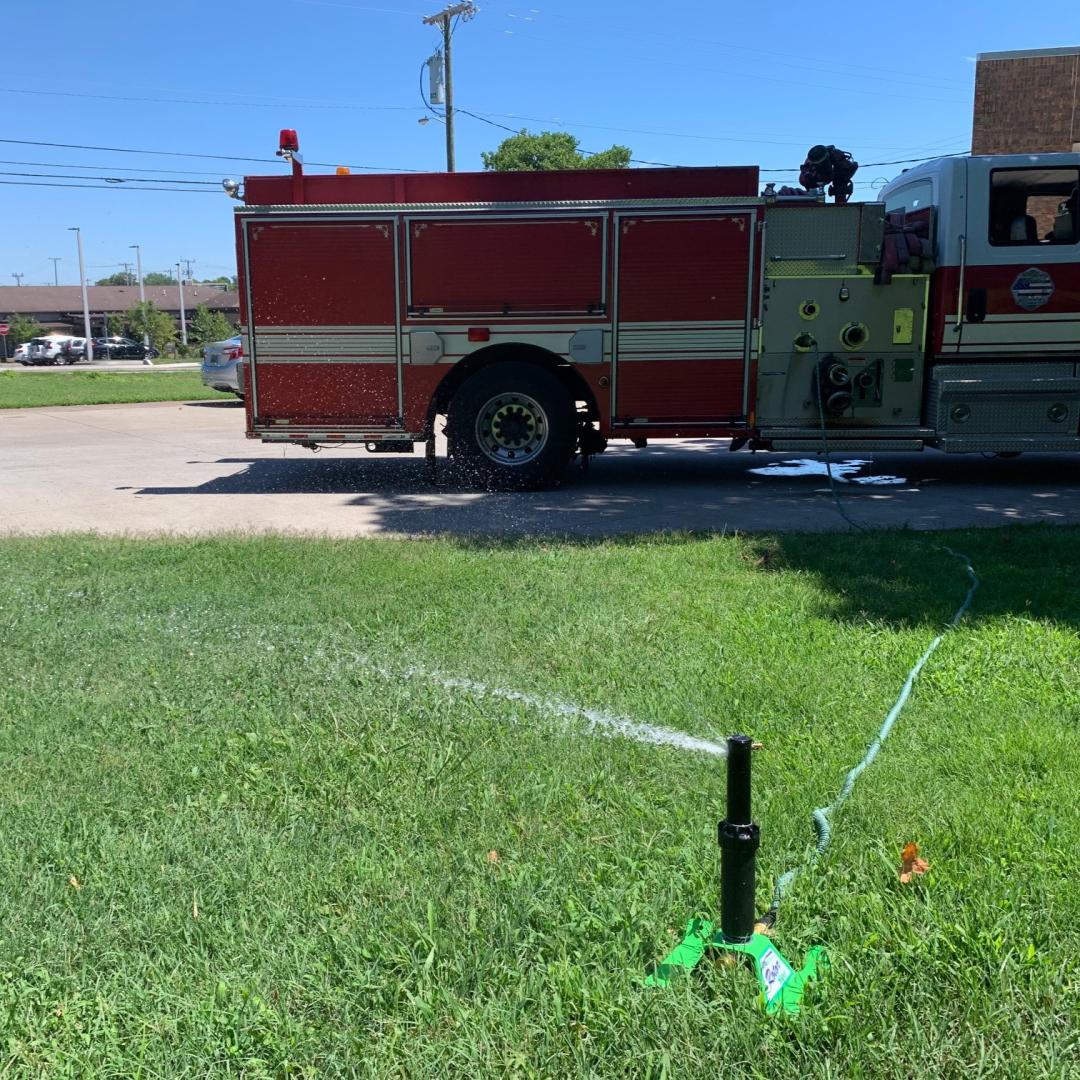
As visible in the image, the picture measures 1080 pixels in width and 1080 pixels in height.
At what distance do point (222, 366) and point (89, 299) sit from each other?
95841 millimetres

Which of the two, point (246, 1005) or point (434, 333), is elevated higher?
point (434, 333)

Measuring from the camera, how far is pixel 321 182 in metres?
10.1

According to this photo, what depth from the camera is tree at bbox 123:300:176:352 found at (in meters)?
80.9

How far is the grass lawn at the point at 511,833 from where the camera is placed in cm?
236

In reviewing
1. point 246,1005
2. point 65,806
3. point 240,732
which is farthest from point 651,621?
point 246,1005

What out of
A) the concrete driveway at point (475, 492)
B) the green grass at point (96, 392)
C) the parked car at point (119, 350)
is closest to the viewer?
the concrete driveway at point (475, 492)

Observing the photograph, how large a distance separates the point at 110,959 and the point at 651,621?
3.29 metres

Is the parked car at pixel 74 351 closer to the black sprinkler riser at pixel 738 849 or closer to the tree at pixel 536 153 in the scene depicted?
the tree at pixel 536 153

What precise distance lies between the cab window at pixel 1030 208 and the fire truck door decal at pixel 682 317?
2232mm

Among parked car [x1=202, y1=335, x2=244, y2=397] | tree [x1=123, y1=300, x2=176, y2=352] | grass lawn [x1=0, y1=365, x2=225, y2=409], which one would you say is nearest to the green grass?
grass lawn [x1=0, y1=365, x2=225, y2=409]

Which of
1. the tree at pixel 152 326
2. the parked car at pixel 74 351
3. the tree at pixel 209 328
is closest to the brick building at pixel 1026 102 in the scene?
the parked car at pixel 74 351

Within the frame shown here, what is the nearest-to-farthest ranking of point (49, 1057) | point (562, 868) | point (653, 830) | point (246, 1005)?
point (49, 1057)
point (246, 1005)
point (562, 868)
point (653, 830)

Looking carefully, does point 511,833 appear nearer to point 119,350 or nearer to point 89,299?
point 119,350

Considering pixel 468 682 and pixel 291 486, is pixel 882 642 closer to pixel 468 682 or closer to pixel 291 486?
pixel 468 682
